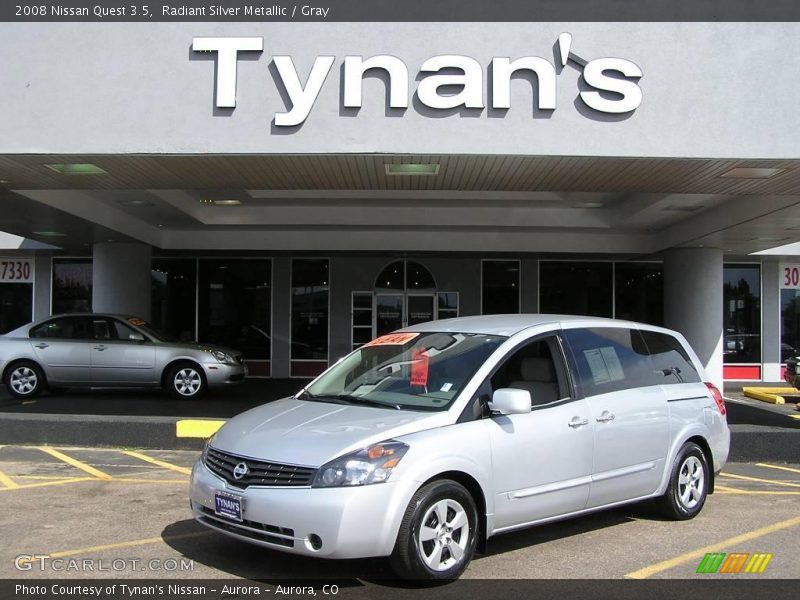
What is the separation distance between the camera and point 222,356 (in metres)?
14.1

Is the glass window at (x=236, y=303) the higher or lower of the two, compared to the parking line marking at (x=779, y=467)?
higher

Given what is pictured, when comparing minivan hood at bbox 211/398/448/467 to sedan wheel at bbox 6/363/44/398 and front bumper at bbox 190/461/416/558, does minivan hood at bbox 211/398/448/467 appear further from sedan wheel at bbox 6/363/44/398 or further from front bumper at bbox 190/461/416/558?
sedan wheel at bbox 6/363/44/398

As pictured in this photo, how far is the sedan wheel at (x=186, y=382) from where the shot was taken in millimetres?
13820

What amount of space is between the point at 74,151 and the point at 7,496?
12.6 ft

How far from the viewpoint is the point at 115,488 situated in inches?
290

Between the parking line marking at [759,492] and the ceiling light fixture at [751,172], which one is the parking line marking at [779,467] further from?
the ceiling light fixture at [751,172]

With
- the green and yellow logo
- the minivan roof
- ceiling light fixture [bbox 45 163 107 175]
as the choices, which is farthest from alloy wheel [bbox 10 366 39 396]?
the green and yellow logo

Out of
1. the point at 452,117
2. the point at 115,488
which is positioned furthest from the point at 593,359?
the point at 115,488

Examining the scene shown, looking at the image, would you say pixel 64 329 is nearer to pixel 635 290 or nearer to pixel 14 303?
pixel 14 303

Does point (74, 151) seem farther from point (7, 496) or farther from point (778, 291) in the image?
point (778, 291)

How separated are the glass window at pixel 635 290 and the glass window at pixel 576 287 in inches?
9.9

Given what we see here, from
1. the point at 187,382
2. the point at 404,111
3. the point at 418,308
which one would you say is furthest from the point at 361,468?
the point at 418,308

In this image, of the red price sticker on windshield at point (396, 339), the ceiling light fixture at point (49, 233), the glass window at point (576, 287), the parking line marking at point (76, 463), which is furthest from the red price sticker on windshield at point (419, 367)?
the glass window at point (576, 287)

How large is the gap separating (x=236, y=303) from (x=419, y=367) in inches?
565
